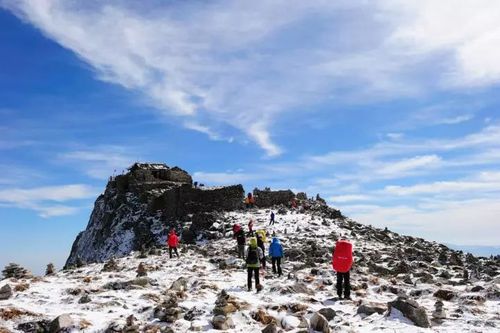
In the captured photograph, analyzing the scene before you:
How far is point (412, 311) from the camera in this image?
11.2 meters

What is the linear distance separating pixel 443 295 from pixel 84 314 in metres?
10.9

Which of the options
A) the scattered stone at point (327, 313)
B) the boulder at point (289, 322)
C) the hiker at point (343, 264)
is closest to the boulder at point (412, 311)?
the scattered stone at point (327, 313)

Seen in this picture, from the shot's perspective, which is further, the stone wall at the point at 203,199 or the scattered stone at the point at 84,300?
the stone wall at the point at 203,199

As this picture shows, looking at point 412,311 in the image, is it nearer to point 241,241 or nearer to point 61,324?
point 61,324

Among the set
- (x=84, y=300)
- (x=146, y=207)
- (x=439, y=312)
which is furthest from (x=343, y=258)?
(x=146, y=207)

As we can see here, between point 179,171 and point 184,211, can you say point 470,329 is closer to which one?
point 184,211

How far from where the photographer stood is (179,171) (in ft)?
200

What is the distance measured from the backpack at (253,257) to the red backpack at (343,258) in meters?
3.32

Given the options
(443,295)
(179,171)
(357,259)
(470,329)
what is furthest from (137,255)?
(179,171)

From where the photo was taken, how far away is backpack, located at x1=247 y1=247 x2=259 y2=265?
16250mm

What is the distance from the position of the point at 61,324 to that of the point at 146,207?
4258cm

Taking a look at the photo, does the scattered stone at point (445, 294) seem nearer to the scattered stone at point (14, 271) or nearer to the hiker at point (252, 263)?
the hiker at point (252, 263)

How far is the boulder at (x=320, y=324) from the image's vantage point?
10.5 metres

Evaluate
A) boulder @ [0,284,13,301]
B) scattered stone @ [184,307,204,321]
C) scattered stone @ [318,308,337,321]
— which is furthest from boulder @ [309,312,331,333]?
boulder @ [0,284,13,301]
